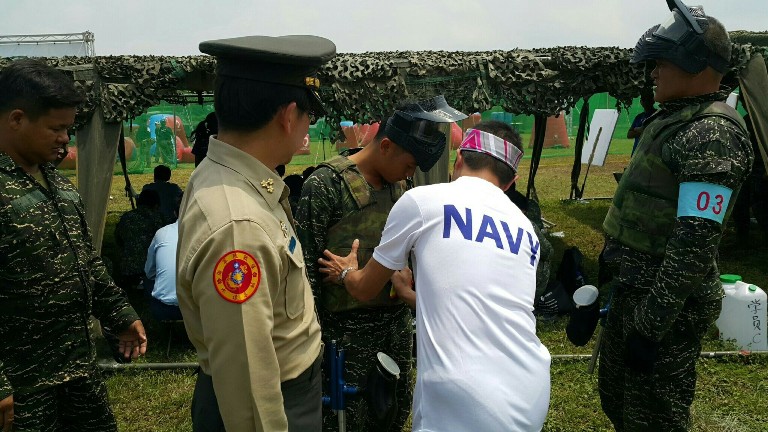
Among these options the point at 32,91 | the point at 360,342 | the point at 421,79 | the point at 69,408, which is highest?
the point at 32,91

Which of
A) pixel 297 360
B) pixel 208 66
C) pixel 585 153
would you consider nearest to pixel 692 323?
pixel 297 360

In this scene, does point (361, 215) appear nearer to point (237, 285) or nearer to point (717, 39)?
point (237, 285)

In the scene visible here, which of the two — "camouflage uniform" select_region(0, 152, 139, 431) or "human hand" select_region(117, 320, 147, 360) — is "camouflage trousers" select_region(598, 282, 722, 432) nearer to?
"human hand" select_region(117, 320, 147, 360)

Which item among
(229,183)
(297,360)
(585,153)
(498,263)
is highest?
(229,183)

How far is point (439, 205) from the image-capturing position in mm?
2051

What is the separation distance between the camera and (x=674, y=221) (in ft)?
9.04

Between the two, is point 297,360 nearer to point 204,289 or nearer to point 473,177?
point 204,289

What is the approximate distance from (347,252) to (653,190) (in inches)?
53.7

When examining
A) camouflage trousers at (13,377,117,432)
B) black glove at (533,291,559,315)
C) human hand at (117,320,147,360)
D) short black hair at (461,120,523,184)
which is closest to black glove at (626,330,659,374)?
short black hair at (461,120,523,184)

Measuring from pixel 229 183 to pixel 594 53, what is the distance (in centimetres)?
551

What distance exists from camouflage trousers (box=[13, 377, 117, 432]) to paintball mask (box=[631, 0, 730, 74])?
273cm

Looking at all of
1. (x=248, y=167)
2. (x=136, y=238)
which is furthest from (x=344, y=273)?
(x=136, y=238)

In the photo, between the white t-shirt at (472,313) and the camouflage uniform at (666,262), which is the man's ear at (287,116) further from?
the camouflage uniform at (666,262)

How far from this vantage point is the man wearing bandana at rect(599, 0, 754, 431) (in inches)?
101
